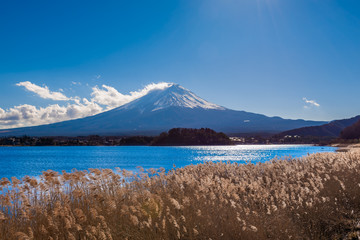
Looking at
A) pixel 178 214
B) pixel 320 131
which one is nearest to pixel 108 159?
pixel 178 214

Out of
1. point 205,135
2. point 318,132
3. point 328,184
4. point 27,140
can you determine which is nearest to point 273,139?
point 205,135

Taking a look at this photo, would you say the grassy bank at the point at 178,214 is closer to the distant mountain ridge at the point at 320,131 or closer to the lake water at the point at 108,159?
the lake water at the point at 108,159

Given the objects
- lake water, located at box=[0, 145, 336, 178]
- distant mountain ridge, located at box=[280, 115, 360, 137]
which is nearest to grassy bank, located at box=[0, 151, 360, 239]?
lake water, located at box=[0, 145, 336, 178]

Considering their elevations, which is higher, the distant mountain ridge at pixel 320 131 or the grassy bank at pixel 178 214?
the distant mountain ridge at pixel 320 131

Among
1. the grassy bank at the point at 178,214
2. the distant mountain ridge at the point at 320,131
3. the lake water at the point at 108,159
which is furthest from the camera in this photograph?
the distant mountain ridge at the point at 320,131

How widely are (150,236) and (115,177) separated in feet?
12.1

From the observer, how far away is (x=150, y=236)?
16.3ft

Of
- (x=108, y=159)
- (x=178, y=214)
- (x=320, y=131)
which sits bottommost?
(x=108, y=159)

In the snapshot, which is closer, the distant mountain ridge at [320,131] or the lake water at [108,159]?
the lake water at [108,159]

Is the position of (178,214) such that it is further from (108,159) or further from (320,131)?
(320,131)

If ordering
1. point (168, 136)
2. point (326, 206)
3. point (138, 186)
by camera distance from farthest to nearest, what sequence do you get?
point (168, 136)
point (138, 186)
point (326, 206)

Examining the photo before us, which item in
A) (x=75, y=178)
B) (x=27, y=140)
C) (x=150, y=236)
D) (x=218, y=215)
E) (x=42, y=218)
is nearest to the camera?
(x=150, y=236)

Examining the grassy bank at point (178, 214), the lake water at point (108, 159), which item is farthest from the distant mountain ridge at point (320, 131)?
the grassy bank at point (178, 214)

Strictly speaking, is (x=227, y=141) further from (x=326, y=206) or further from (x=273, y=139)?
(x=326, y=206)
